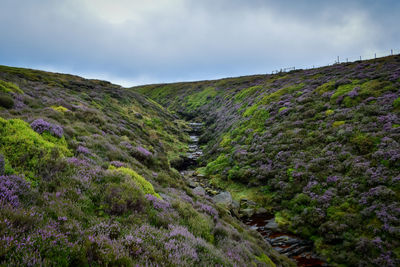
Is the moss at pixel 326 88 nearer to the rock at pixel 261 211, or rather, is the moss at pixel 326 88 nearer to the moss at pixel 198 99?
the rock at pixel 261 211

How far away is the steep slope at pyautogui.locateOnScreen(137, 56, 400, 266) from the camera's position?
9852 millimetres

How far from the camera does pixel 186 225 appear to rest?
6.80 meters

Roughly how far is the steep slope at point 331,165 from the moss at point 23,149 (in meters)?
12.6

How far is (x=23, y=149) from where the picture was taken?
6176 millimetres

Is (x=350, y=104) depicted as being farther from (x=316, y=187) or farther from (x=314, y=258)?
A: (x=314, y=258)

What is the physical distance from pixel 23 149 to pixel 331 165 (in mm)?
17284

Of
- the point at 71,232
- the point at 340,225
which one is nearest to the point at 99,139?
the point at 71,232

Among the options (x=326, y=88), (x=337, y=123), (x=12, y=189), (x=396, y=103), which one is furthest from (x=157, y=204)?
(x=326, y=88)

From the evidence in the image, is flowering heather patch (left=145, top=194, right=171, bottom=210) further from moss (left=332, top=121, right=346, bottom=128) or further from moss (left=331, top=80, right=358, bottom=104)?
moss (left=331, top=80, right=358, bottom=104)

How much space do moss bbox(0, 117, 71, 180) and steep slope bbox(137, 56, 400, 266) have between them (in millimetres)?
12586

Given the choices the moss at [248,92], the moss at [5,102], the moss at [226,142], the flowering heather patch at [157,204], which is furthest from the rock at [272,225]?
the moss at [248,92]

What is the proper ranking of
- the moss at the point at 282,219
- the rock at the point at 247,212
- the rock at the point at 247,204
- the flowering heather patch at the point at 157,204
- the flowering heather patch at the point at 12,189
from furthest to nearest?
the rock at the point at 247,204 → the rock at the point at 247,212 → the moss at the point at 282,219 → the flowering heather patch at the point at 157,204 → the flowering heather patch at the point at 12,189

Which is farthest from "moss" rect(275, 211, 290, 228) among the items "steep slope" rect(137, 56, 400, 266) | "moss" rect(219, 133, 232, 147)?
"moss" rect(219, 133, 232, 147)

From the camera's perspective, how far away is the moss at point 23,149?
5.66 metres
